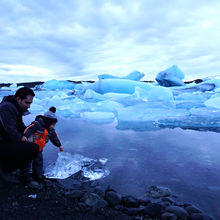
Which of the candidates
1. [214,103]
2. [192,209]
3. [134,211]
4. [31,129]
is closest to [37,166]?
[31,129]

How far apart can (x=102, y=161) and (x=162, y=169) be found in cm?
83

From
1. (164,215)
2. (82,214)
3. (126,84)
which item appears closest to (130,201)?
(164,215)

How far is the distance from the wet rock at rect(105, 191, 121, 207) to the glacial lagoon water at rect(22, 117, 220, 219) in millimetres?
174

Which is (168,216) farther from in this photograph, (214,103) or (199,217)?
(214,103)

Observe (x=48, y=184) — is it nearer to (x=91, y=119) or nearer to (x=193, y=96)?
(x=91, y=119)

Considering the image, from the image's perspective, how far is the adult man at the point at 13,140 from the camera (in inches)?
87.9

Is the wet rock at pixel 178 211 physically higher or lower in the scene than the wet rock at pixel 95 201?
lower

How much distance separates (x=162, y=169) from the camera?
2.74 meters

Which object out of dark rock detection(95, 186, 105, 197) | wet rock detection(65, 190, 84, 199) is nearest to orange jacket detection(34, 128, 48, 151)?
wet rock detection(65, 190, 84, 199)

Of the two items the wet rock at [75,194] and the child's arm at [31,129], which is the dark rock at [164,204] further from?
the child's arm at [31,129]

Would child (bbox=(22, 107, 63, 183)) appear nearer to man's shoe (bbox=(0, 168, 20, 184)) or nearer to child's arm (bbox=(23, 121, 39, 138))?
child's arm (bbox=(23, 121, 39, 138))

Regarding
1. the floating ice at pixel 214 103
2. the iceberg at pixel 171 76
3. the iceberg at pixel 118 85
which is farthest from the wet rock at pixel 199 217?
the iceberg at pixel 171 76

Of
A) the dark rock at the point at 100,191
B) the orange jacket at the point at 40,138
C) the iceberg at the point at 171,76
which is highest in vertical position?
the iceberg at the point at 171,76

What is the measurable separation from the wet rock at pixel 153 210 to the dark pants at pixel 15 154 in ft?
4.45
